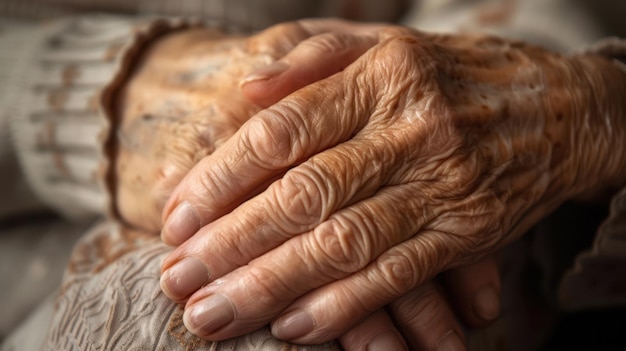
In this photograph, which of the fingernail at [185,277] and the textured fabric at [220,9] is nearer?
the fingernail at [185,277]

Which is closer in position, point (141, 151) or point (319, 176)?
point (319, 176)

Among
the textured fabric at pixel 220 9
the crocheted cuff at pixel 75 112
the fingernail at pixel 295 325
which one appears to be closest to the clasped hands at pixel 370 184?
the fingernail at pixel 295 325

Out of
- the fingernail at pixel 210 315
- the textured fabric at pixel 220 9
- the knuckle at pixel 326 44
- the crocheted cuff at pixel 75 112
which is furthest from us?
the textured fabric at pixel 220 9

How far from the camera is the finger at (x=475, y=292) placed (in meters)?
0.72

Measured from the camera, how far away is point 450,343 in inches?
25.6

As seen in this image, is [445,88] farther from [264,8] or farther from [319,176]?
[264,8]

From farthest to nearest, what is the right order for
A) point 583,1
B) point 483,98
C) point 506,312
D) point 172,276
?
point 583,1 → point 506,312 → point 483,98 → point 172,276

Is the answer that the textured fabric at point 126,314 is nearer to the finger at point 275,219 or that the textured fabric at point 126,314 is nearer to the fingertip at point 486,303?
the finger at point 275,219

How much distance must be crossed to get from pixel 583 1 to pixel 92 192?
93 centimetres

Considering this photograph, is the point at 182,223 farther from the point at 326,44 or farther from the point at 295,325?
the point at 326,44

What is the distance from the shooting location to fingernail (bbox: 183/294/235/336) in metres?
0.57

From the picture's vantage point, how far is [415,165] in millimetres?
643

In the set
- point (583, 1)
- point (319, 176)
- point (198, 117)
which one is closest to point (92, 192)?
→ point (198, 117)

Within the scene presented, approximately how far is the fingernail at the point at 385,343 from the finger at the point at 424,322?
0.03m
